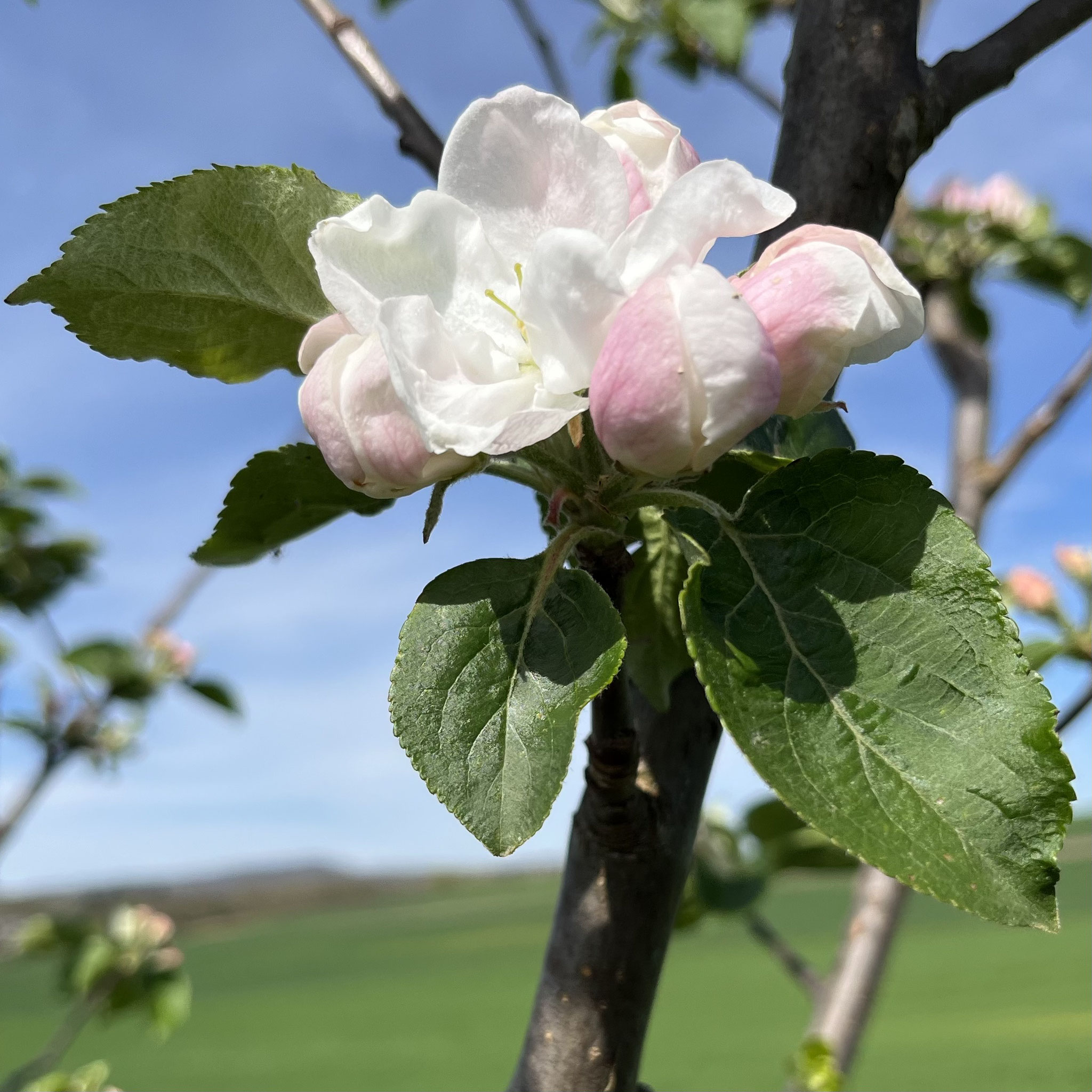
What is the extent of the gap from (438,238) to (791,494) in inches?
7.4

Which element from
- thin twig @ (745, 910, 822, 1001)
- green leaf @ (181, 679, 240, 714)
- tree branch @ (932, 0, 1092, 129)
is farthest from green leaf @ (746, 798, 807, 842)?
green leaf @ (181, 679, 240, 714)

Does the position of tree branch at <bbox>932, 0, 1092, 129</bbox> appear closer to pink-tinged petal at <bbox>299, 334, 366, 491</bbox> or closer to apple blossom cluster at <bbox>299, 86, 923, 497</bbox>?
apple blossom cluster at <bbox>299, 86, 923, 497</bbox>

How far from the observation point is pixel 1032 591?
1824 millimetres

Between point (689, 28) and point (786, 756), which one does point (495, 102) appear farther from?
point (689, 28)

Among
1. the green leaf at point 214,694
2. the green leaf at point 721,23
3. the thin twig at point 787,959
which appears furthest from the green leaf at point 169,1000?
the green leaf at point 721,23

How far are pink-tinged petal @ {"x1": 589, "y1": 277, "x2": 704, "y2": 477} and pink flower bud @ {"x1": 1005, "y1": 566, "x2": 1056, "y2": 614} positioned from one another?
5.26 ft

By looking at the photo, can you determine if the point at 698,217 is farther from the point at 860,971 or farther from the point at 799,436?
the point at 860,971

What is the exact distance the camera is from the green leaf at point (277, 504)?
0.58 meters

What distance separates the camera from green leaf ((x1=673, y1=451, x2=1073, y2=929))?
1.24 feet

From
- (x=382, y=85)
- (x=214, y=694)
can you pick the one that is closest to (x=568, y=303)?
(x=382, y=85)

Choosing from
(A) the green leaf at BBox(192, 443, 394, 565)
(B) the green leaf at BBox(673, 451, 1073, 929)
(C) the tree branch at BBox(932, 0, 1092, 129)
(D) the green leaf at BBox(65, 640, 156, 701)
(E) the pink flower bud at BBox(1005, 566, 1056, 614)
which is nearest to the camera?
(B) the green leaf at BBox(673, 451, 1073, 929)

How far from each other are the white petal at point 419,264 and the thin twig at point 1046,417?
1173mm

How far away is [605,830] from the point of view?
631mm

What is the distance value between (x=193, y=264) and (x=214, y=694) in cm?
215
